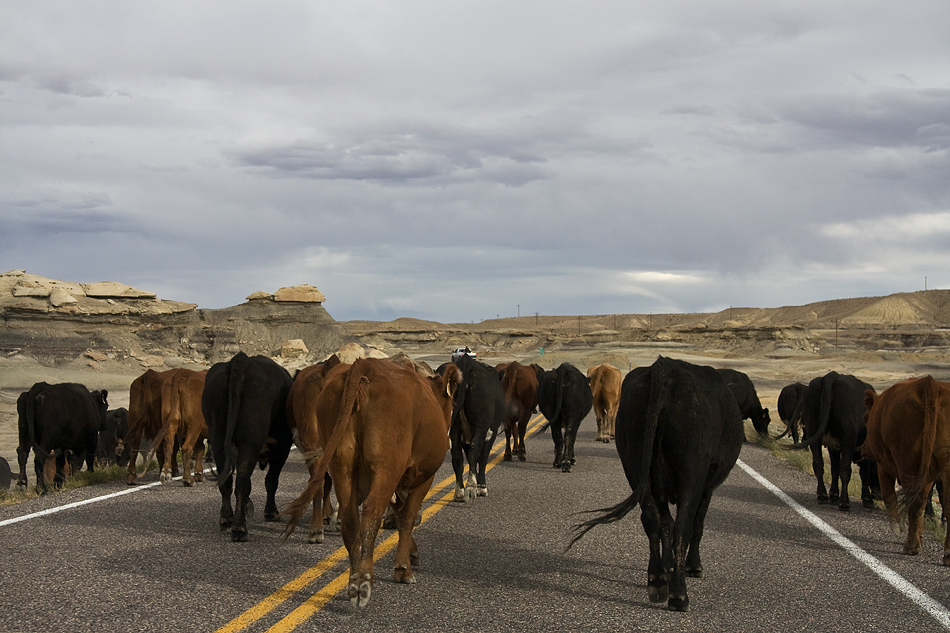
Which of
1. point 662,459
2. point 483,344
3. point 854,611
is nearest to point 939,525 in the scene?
point 854,611

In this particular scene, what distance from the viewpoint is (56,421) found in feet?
39.8

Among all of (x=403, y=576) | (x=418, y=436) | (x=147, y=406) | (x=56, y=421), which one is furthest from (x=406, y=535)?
(x=56, y=421)

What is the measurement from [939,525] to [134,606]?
28.6 feet

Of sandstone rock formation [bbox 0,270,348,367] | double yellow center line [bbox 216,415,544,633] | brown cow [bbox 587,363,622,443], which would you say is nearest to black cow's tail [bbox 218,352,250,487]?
double yellow center line [bbox 216,415,544,633]

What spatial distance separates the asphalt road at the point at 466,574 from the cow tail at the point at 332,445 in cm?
65

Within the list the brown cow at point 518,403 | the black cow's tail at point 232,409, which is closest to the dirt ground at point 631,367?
the brown cow at point 518,403

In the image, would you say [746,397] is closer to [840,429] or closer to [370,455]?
[840,429]

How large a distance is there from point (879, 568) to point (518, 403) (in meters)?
8.59

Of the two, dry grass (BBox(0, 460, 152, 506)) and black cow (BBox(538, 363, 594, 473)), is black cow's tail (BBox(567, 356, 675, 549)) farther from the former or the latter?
dry grass (BBox(0, 460, 152, 506))

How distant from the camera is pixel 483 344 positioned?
412 feet

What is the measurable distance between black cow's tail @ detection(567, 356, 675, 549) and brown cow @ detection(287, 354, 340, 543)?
2.97 m

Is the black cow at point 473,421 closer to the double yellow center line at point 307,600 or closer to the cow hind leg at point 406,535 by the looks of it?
the double yellow center line at point 307,600

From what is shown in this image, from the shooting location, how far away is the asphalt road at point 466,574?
5227 mm

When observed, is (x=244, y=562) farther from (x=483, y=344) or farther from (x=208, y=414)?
(x=483, y=344)
